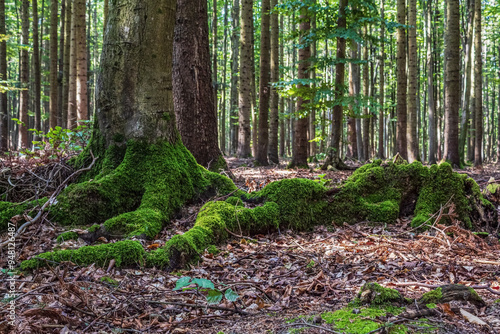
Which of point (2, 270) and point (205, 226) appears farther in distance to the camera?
point (205, 226)

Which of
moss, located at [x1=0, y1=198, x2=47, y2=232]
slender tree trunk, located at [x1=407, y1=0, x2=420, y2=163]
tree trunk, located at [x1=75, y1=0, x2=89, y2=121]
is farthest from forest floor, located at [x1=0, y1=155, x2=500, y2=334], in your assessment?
slender tree trunk, located at [x1=407, y1=0, x2=420, y2=163]

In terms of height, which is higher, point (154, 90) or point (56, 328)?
point (154, 90)

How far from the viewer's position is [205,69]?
7.21m

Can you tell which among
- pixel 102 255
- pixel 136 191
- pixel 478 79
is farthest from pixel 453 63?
pixel 102 255

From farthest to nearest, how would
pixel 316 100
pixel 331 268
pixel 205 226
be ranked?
pixel 316 100 < pixel 205 226 < pixel 331 268

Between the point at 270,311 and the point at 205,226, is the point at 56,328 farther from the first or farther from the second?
the point at 205,226

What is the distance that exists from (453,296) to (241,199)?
3196 mm

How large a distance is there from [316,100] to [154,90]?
20.0 feet

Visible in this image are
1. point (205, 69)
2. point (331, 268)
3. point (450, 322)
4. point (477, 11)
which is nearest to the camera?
point (450, 322)

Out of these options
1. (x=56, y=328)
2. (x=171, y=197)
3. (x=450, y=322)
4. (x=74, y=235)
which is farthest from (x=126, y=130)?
(x=450, y=322)

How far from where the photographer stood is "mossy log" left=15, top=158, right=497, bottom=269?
4.36 meters

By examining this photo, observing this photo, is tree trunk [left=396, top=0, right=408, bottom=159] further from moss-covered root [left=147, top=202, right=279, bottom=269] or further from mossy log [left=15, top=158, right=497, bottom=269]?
moss-covered root [left=147, top=202, right=279, bottom=269]

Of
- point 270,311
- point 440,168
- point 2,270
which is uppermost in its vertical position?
point 440,168

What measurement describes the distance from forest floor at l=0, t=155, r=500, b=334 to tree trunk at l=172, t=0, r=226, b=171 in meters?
2.30
